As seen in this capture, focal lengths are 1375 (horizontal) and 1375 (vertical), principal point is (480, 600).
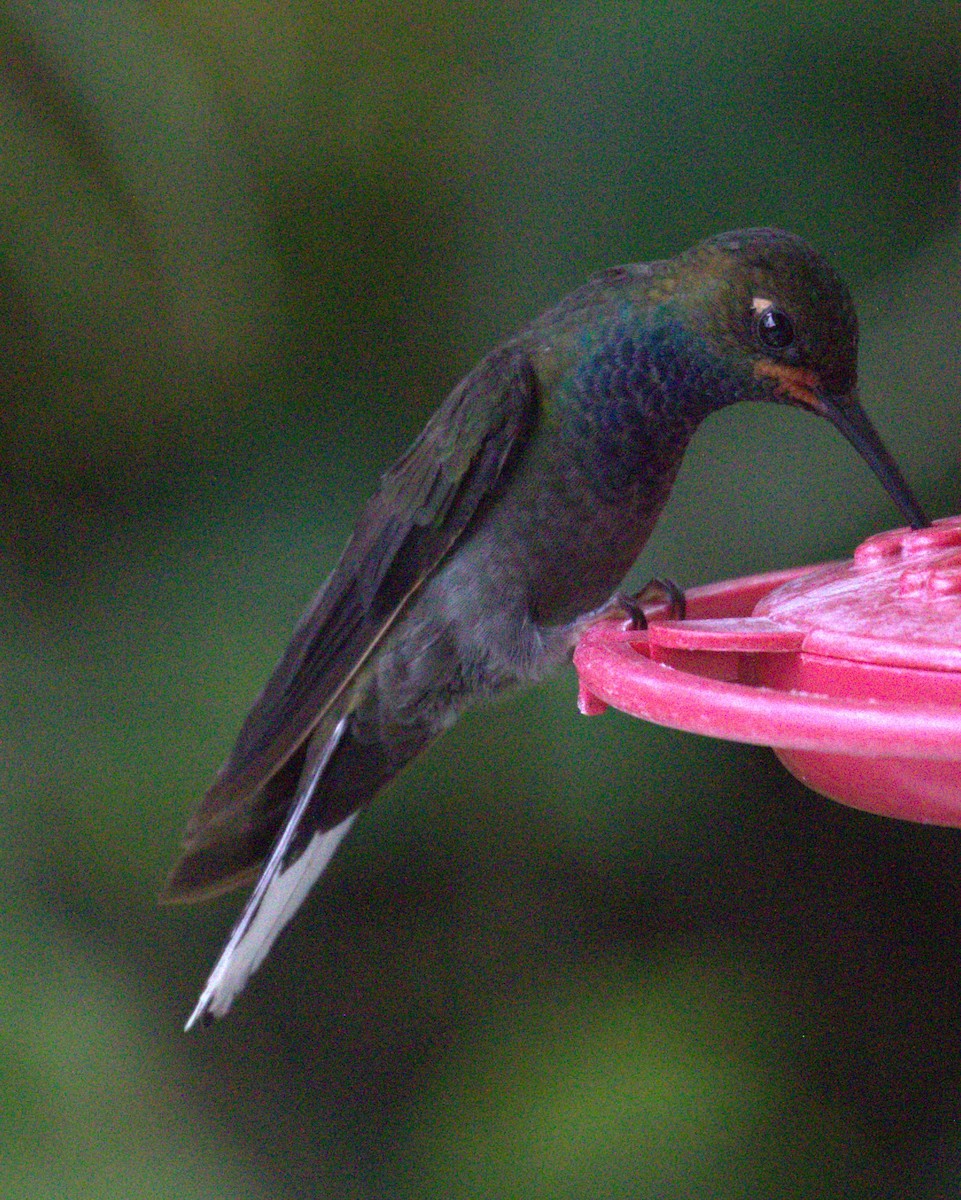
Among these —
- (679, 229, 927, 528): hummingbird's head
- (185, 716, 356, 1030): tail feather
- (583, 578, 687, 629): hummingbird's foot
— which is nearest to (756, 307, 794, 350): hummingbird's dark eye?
(679, 229, 927, 528): hummingbird's head

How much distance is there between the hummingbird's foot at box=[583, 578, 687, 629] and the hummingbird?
0.02m

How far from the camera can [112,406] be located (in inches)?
91.6

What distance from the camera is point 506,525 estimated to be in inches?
79.4

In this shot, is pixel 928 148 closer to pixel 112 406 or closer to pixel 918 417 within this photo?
pixel 918 417

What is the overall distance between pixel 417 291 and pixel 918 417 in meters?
0.85

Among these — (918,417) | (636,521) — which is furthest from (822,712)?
(918,417)

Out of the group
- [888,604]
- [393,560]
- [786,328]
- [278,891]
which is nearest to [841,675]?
[888,604]

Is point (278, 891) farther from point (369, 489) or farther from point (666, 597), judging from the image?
point (666, 597)

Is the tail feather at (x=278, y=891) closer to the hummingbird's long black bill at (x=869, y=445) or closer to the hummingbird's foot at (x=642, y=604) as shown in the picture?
the hummingbird's foot at (x=642, y=604)

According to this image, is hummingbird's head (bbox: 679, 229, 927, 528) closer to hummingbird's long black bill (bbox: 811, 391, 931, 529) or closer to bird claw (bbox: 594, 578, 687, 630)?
hummingbird's long black bill (bbox: 811, 391, 931, 529)

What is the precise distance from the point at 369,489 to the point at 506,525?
372 mm

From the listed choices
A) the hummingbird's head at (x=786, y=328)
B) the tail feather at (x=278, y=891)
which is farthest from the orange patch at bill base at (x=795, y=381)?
the tail feather at (x=278, y=891)

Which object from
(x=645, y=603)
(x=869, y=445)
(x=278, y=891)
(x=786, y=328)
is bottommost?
(x=278, y=891)

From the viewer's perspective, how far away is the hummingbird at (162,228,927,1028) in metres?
1.88
